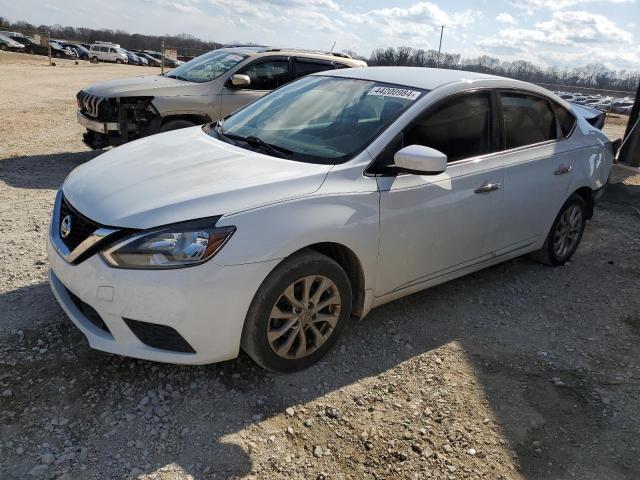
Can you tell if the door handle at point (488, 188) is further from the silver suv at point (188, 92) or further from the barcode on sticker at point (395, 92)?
the silver suv at point (188, 92)

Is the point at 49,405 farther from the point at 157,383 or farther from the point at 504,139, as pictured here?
the point at 504,139

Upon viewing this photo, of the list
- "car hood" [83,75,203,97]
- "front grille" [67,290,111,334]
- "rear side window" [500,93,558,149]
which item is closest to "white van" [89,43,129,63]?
"car hood" [83,75,203,97]

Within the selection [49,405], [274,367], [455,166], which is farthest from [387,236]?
[49,405]

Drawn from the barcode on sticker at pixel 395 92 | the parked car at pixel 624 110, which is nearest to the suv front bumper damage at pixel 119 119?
the barcode on sticker at pixel 395 92

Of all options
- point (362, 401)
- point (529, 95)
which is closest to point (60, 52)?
point (529, 95)

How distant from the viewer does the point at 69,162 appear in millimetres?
7848

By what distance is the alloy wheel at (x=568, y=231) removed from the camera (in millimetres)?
4973

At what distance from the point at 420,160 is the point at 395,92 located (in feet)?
2.72

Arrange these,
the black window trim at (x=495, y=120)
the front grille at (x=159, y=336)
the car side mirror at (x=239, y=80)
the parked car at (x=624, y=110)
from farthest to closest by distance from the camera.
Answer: the parked car at (x=624, y=110), the car side mirror at (x=239, y=80), the black window trim at (x=495, y=120), the front grille at (x=159, y=336)

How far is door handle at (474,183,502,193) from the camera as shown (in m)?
3.87

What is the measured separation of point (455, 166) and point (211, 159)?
165cm

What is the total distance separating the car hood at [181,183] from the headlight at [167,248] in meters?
0.06

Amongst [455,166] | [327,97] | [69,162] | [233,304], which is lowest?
[69,162]

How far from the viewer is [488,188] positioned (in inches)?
155
